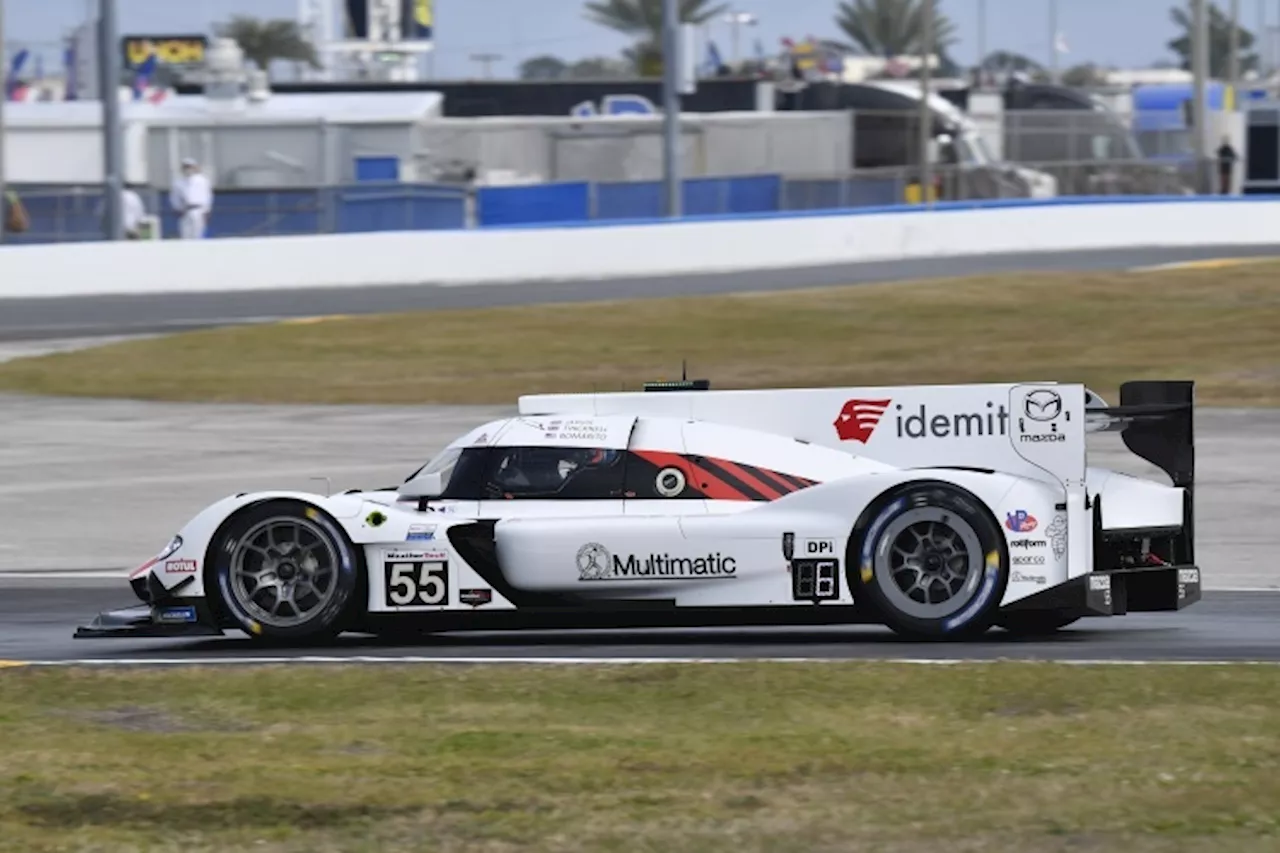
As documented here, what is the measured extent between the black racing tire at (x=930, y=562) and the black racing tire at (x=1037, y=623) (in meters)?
0.46

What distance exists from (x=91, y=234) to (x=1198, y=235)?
745 inches

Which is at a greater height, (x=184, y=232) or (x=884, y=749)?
(x=184, y=232)

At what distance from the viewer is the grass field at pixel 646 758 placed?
6.31 metres

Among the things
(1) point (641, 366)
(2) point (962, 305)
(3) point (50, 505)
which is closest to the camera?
(3) point (50, 505)

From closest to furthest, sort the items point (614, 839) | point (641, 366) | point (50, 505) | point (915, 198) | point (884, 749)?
1. point (614, 839)
2. point (884, 749)
3. point (50, 505)
4. point (641, 366)
5. point (915, 198)

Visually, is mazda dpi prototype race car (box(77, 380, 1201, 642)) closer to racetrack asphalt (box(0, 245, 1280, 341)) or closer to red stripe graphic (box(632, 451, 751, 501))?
red stripe graphic (box(632, 451, 751, 501))

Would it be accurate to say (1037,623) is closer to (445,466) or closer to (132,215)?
(445,466)

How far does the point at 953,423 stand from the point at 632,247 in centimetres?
2822

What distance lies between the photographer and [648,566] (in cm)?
1017

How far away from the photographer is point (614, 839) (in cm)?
622

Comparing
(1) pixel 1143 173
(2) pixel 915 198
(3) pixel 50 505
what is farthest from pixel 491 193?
(3) pixel 50 505

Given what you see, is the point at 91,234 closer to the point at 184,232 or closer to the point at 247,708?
the point at 184,232

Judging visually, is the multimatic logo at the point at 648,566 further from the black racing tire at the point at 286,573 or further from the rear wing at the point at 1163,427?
the rear wing at the point at 1163,427

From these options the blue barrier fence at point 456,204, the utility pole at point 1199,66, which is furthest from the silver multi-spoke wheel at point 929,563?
the utility pole at point 1199,66
